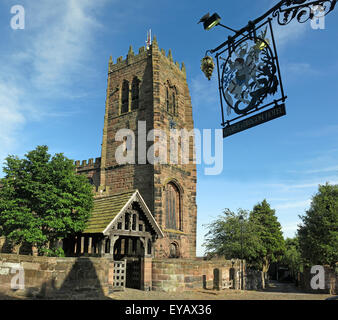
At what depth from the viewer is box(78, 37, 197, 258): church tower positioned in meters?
27.2

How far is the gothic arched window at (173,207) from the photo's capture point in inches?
1122

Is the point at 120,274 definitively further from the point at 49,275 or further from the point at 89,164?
the point at 89,164

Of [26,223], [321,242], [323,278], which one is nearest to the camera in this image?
[26,223]

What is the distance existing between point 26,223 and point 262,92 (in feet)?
44.7

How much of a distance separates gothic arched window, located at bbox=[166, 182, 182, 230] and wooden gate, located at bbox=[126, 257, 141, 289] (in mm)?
11420

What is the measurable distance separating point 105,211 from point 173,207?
13532mm

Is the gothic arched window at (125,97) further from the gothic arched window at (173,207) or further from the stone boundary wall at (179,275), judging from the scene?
the stone boundary wall at (179,275)

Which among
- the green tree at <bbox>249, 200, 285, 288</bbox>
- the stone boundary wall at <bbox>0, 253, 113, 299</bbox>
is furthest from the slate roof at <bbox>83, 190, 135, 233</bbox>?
the green tree at <bbox>249, 200, 285, 288</bbox>

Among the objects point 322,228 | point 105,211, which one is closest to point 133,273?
point 105,211

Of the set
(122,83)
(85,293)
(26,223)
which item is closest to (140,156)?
(122,83)

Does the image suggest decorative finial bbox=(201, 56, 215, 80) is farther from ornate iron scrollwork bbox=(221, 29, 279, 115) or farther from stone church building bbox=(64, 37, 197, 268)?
stone church building bbox=(64, 37, 197, 268)

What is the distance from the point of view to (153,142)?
90.9 ft
